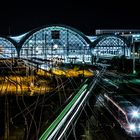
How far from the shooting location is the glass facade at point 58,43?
83062 millimetres

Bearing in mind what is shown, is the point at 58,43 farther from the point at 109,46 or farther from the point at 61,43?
the point at 109,46

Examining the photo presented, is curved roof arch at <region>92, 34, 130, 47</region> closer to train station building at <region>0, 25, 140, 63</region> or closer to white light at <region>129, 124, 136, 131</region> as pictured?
train station building at <region>0, 25, 140, 63</region>

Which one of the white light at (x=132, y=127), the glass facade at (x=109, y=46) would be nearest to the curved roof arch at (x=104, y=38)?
the glass facade at (x=109, y=46)

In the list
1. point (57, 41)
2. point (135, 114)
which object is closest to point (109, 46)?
point (57, 41)

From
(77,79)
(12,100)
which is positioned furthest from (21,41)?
(12,100)

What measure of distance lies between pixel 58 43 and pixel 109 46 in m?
13.0

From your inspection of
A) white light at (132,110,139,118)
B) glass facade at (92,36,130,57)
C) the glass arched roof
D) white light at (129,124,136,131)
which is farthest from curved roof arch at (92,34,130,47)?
white light at (129,124,136,131)

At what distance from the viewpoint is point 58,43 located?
8694 cm

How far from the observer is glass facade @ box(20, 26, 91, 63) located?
273 ft

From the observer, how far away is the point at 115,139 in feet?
38.1

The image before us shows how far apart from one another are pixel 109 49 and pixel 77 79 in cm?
6241

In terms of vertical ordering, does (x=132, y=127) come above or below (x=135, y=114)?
below

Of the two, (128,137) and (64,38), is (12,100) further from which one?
(64,38)

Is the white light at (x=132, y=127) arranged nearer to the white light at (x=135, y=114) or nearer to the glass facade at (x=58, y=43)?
the white light at (x=135, y=114)
